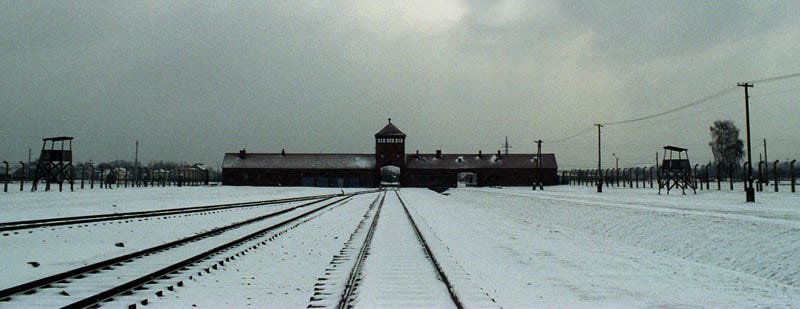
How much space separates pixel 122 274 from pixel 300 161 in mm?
74945

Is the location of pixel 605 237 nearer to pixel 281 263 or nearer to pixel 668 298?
pixel 668 298

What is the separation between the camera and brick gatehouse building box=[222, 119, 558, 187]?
7975 cm

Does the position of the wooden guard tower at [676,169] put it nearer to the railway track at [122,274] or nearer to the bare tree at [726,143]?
the railway track at [122,274]

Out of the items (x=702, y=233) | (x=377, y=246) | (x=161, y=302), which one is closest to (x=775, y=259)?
(x=702, y=233)

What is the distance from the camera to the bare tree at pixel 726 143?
83250 mm

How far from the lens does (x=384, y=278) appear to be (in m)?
7.62

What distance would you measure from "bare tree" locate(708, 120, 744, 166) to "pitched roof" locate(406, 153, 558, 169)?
27.7 m

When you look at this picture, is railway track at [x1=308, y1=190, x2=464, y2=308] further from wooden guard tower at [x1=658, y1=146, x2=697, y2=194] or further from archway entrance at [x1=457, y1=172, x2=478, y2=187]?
archway entrance at [x1=457, y1=172, x2=478, y2=187]

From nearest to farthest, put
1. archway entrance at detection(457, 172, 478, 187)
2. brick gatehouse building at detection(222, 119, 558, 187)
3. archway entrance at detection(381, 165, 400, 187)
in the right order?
brick gatehouse building at detection(222, 119, 558, 187), archway entrance at detection(457, 172, 478, 187), archway entrance at detection(381, 165, 400, 187)

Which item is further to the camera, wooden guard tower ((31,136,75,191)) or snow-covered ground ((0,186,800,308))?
wooden guard tower ((31,136,75,191))

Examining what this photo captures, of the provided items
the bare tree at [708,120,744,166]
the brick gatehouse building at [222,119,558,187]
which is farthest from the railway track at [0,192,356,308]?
the bare tree at [708,120,744,166]

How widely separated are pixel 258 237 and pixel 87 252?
3.67 m

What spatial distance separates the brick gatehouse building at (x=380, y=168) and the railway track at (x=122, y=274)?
67.8 metres

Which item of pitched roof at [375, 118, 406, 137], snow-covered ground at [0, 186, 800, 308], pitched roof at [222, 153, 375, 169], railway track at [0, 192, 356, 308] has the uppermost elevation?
pitched roof at [375, 118, 406, 137]
